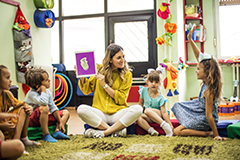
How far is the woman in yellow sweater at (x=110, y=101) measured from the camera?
7.10 ft

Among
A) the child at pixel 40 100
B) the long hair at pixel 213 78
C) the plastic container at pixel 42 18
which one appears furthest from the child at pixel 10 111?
the plastic container at pixel 42 18

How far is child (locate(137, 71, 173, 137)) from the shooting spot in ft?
7.39

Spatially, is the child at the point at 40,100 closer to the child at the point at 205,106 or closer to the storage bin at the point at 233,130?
the child at the point at 205,106

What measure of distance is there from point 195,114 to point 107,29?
130 inches

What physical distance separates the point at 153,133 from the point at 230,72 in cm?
342

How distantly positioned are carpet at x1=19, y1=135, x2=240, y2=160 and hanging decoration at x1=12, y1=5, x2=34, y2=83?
1.64m

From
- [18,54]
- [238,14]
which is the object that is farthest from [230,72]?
[18,54]

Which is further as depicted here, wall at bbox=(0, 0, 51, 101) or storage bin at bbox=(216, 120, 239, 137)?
wall at bbox=(0, 0, 51, 101)

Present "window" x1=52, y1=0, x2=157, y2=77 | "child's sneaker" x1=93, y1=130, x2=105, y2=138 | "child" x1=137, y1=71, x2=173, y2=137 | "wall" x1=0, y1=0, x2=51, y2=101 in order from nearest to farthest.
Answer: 1. "child's sneaker" x1=93, y1=130, x2=105, y2=138
2. "child" x1=137, y1=71, x2=173, y2=137
3. "wall" x1=0, y1=0, x2=51, y2=101
4. "window" x1=52, y1=0, x2=157, y2=77

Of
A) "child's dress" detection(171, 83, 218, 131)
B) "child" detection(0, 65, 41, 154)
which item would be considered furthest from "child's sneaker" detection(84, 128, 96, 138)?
"child's dress" detection(171, 83, 218, 131)

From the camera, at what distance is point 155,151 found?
5.54 ft

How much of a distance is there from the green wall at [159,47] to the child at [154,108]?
3.48ft

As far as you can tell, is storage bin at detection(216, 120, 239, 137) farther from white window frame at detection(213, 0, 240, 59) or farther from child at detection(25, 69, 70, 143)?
white window frame at detection(213, 0, 240, 59)

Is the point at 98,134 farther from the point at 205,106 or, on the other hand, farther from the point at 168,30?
the point at 168,30
